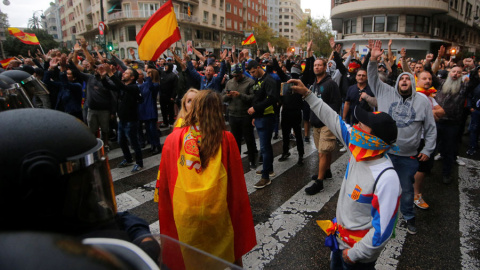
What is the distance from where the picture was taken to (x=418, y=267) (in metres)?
3.09

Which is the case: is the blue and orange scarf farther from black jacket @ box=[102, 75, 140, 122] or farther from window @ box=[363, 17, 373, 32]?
window @ box=[363, 17, 373, 32]

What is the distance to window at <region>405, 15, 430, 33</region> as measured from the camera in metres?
36.2

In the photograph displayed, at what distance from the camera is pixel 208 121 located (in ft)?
7.97

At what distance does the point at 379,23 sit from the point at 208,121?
1597 inches

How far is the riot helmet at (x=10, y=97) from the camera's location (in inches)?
104

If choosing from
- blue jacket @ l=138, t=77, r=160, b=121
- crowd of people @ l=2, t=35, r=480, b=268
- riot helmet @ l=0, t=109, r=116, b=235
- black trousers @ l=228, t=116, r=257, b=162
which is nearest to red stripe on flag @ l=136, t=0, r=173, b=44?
crowd of people @ l=2, t=35, r=480, b=268

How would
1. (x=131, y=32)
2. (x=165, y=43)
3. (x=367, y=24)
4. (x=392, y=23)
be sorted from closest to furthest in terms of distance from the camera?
(x=165, y=43) → (x=392, y=23) → (x=367, y=24) → (x=131, y=32)

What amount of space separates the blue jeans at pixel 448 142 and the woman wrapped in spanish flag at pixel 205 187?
447 cm

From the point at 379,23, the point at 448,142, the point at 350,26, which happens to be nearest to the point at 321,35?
the point at 350,26

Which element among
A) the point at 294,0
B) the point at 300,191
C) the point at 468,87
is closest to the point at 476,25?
the point at 468,87

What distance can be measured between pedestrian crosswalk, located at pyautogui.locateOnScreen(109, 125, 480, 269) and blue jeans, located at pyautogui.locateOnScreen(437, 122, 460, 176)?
0.41m

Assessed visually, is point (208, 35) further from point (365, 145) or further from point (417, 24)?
point (365, 145)

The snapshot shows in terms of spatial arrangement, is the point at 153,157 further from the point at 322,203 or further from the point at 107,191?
the point at 107,191

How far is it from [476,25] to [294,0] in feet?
278
